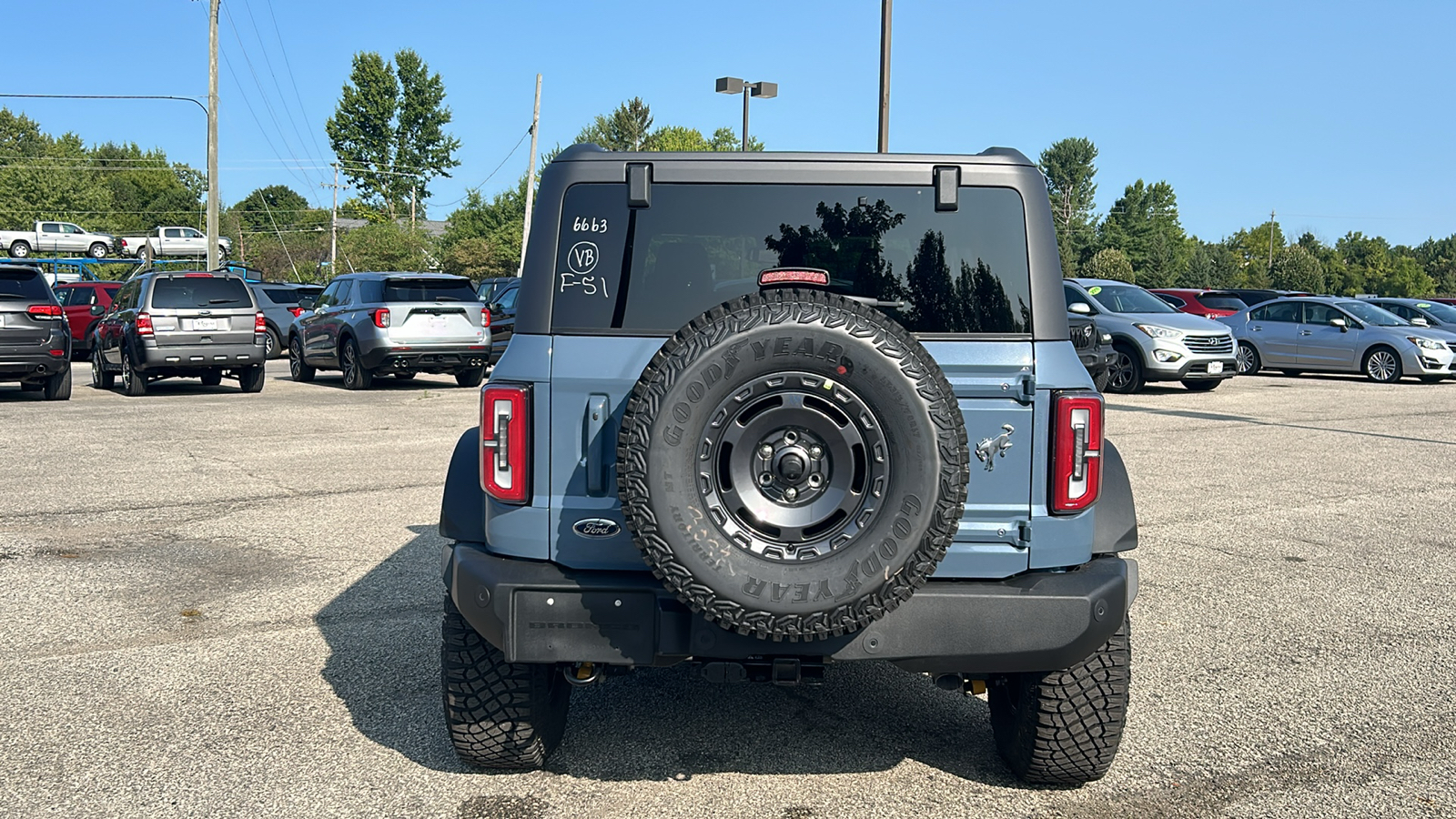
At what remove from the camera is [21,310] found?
51.4 ft

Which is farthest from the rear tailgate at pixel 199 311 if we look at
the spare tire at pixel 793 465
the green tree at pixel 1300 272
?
the green tree at pixel 1300 272

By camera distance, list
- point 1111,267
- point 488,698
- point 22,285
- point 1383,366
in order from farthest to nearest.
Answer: point 1111,267
point 1383,366
point 22,285
point 488,698

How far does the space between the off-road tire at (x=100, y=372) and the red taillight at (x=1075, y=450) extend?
18345 millimetres

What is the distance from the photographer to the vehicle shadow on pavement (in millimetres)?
3994

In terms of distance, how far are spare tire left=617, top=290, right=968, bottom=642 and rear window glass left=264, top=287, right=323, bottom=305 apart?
25.1 metres

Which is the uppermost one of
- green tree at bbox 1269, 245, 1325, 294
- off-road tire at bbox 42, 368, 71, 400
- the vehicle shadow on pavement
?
green tree at bbox 1269, 245, 1325, 294

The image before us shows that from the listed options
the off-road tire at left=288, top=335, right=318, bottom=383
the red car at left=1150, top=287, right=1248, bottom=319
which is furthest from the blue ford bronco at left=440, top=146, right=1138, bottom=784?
the red car at left=1150, top=287, right=1248, bottom=319

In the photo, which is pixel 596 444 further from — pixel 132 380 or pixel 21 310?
pixel 132 380

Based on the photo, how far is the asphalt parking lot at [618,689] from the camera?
375 centimetres

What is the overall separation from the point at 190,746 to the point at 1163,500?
22.9 ft

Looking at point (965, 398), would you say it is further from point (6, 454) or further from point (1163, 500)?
point (6, 454)

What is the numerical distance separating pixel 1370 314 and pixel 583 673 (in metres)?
22.2

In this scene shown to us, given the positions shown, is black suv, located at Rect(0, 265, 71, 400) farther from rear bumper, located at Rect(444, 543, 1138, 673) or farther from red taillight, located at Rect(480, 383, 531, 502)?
rear bumper, located at Rect(444, 543, 1138, 673)

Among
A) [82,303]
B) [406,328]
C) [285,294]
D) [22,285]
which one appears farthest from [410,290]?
[82,303]
